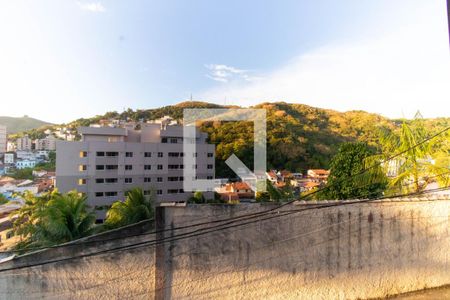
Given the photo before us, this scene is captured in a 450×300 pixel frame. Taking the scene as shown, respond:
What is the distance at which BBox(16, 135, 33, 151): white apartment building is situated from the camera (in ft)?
150

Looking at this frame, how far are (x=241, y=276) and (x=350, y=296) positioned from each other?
5.22 ft

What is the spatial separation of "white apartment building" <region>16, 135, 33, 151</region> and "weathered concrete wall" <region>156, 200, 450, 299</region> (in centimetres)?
5522

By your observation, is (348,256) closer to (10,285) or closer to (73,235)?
(10,285)

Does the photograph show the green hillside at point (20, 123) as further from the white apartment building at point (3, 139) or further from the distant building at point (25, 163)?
the distant building at point (25, 163)

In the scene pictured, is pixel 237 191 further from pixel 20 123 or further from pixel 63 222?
pixel 20 123

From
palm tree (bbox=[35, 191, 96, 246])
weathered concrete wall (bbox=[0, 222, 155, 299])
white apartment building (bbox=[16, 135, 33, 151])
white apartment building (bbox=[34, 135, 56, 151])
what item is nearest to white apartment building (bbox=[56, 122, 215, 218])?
palm tree (bbox=[35, 191, 96, 246])

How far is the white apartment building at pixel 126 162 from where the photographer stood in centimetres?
1819

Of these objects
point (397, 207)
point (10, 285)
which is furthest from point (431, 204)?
point (10, 285)

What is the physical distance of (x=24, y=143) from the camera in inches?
1837

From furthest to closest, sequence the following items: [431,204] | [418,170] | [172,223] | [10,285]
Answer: [418,170]
[431,204]
[172,223]
[10,285]

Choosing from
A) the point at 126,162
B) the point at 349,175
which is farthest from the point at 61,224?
the point at 126,162

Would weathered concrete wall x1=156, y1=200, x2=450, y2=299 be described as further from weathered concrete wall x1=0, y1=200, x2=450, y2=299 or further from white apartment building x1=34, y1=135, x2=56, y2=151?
white apartment building x1=34, y1=135, x2=56, y2=151

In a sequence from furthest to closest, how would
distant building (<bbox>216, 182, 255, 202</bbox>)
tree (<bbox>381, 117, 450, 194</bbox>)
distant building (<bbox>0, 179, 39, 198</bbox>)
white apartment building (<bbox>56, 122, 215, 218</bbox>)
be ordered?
distant building (<bbox>0, 179, 39, 198</bbox>), distant building (<bbox>216, 182, 255, 202</bbox>), white apartment building (<bbox>56, 122, 215, 218</bbox>), tree (<bbox>381, 117, 450, 194</bbox>)

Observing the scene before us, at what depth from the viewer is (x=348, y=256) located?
3.38m
